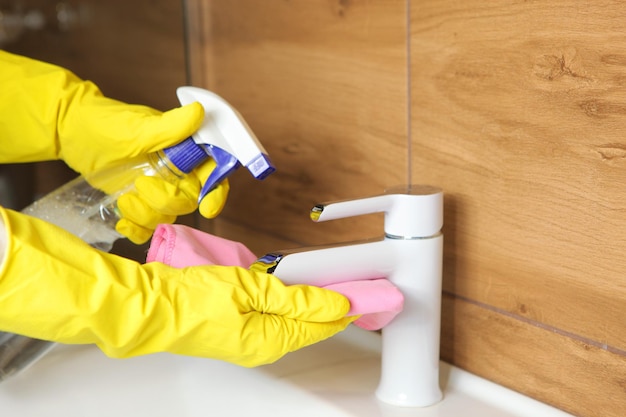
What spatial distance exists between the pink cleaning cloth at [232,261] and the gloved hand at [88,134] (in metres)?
0.03

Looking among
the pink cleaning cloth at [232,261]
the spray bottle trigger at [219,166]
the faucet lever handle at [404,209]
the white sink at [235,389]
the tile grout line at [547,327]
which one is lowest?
the white sink at [235,389]

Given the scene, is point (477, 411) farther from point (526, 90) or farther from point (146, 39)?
point (146, 39)

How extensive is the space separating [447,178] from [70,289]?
38 cm

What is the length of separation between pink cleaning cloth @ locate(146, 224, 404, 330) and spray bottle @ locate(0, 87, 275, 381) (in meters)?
0.04

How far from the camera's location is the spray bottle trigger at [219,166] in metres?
0.74

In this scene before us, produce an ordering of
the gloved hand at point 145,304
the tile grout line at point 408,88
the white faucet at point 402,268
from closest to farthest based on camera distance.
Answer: the gloved hand at point 145,304 → the white faucet at point 402,268 → the tile grout line at point 408,88

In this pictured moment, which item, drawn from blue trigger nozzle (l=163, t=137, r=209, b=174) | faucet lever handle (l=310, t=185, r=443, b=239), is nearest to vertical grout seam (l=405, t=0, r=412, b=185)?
faucet lever handle (l=310, t=185, r=443, b=239)

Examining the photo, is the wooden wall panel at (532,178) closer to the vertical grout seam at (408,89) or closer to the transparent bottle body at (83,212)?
the vertical grout seam at (408,89)

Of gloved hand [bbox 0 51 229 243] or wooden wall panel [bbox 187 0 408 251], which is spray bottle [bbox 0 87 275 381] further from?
wooden wall panel [bbox 187 0 408 251]

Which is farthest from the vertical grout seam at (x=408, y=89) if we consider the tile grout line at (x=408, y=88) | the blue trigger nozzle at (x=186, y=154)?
the blue trigger nozzle at (x=186, y=154)

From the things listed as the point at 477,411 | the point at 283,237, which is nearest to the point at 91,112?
the point at 283,237

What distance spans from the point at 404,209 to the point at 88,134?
0.31 meters

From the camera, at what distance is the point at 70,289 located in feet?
1.99

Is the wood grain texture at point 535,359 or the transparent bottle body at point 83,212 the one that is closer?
the wood grain texture at point 535,359
